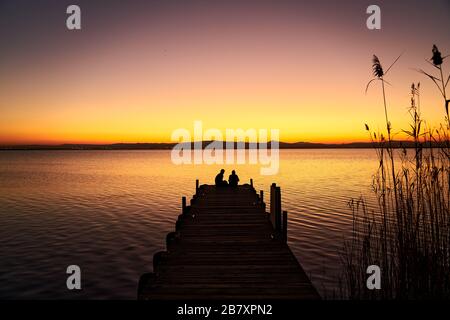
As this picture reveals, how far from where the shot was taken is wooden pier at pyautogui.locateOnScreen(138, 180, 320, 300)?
711 centimetres

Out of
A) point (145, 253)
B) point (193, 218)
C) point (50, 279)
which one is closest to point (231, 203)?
point (193, 218)

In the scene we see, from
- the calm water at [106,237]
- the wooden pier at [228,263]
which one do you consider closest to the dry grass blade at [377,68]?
the wooden pier at [228,263]

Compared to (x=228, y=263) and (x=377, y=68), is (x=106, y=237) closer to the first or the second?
(x=228, y=263)

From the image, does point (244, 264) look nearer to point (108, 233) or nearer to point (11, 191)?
point (108, 233)

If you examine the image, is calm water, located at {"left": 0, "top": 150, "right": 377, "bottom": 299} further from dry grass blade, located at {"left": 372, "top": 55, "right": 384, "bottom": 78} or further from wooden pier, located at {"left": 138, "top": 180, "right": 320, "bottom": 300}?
dry grass blade, located at {"left": 372, "top": 55, "right": 384, "bottom": 78}

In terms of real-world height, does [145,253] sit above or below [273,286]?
below

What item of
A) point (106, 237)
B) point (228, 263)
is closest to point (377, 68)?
point (228, 263)

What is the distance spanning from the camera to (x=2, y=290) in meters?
12.6

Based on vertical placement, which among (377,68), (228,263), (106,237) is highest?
(377,68)

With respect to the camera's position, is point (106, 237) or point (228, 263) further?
point (106, 237)

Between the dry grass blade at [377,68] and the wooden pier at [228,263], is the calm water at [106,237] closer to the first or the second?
the wooden pier at [228,263]

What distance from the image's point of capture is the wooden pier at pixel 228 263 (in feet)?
23.3

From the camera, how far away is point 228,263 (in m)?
8.91
